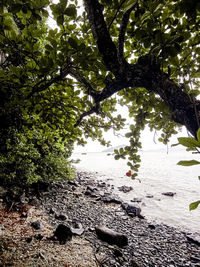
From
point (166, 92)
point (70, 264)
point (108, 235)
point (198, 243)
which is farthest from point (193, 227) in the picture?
point (166, 92)

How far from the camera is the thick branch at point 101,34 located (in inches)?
56.4

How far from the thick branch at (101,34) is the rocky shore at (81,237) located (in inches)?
155

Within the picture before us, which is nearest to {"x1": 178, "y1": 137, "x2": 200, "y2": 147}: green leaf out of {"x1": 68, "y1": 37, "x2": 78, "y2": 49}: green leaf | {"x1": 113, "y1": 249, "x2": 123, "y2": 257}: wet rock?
{"x1": 68, "y1": 37, "x2": 78, "y2": 49}: green leaf

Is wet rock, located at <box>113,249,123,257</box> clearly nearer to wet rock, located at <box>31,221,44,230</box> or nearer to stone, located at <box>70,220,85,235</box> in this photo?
stone, located at <box>70,220,85,235</box>

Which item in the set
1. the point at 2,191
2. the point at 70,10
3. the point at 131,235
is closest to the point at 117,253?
the point at 131,235

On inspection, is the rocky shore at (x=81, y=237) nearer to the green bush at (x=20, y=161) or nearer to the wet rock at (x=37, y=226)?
the wet rock at (x=37, y=226)

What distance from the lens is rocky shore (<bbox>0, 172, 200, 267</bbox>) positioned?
10.7 ft

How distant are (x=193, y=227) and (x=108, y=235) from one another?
181 inches

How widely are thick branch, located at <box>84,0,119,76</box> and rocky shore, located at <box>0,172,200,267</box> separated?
3938 mm

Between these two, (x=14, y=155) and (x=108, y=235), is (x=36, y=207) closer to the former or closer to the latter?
(x=14, y=155)

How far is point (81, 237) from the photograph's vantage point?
172 inches

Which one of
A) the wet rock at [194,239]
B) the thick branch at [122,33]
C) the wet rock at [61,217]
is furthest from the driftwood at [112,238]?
the thick branch at [122,33]

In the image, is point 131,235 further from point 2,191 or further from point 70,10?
point 70,10

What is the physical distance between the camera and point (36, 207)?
19.5 feet
